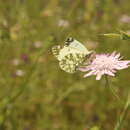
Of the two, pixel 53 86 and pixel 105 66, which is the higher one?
pixel 53 86

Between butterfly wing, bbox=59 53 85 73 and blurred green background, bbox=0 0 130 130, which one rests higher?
blurred green background, bbox=0 0 130 130

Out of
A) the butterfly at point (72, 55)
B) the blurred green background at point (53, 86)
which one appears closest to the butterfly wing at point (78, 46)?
the butterfly at point (72, 55)

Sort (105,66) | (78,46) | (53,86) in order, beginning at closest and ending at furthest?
(78,46), (105,66), (53,86)

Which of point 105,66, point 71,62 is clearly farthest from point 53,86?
point 71,62

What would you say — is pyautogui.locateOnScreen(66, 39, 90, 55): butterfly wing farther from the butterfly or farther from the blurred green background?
the blurred green background

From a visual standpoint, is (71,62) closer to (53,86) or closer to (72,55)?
(72,55)

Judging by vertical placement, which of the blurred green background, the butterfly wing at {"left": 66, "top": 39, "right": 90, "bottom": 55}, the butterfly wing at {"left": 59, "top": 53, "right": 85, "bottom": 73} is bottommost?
the butterfly wing at {"left": 59, "top": 53, "right": 85, "bottom": 73}

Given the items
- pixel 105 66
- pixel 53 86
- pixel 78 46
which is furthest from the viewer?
pixel 53 86

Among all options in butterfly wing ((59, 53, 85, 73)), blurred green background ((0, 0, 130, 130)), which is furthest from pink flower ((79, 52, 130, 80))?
blurred green background ((0, 0, 130, 130))
